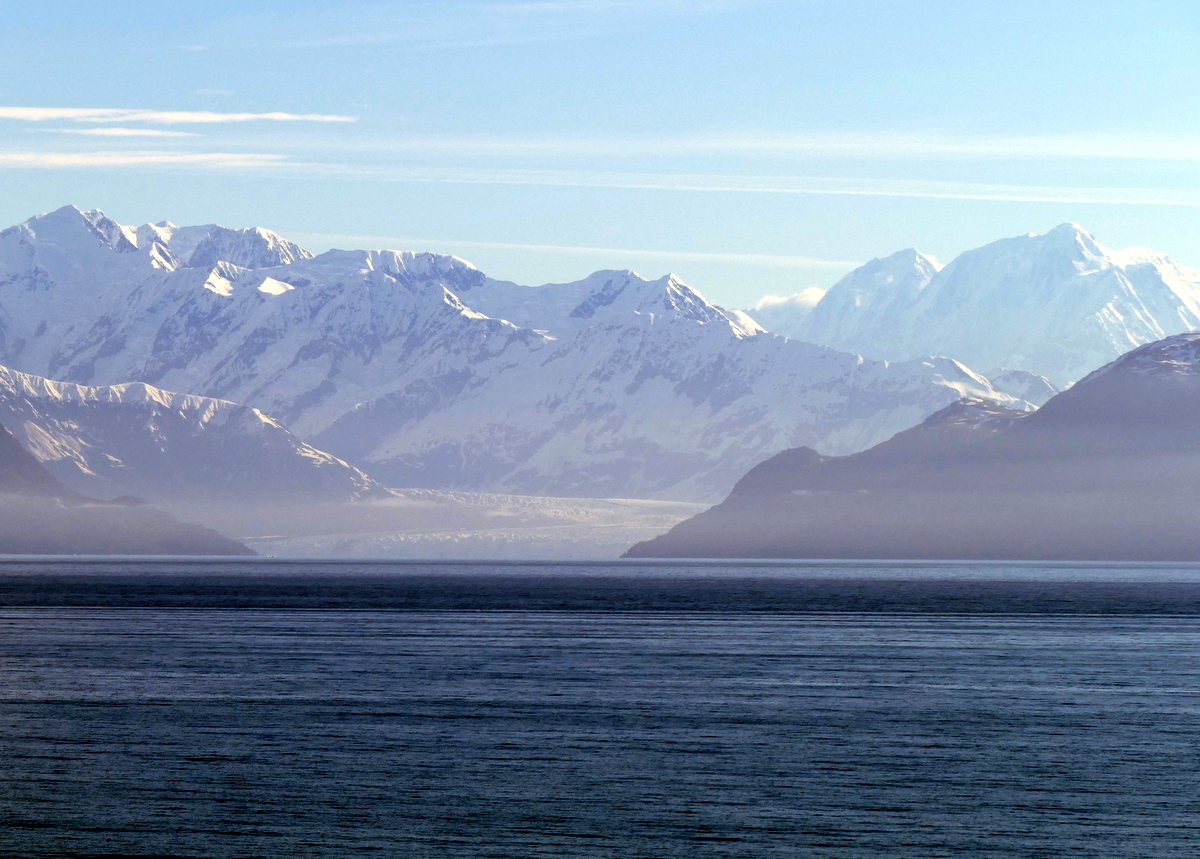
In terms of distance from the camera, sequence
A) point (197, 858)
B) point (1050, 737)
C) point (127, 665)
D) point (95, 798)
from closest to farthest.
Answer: point (197, 858) < point (95, 798) < point (1050, 737) < point (127, 665)

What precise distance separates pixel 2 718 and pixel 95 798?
27.0 meters

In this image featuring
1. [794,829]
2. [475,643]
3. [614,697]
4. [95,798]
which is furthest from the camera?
[475,643]

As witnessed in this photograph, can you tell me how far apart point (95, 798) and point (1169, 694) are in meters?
69.4

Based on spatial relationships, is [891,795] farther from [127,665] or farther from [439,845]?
[127,665]

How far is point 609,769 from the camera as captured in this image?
71.5 m

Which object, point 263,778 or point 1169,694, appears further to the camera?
point 1169,694

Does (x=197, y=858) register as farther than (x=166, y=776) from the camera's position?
No

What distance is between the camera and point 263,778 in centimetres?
6844

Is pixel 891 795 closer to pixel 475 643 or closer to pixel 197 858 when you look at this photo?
pixel 197 858

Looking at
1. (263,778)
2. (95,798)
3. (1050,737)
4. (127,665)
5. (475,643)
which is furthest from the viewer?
(475,643)

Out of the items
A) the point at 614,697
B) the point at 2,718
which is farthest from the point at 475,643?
the point at 2,718

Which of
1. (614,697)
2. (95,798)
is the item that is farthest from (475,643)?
(95,798)

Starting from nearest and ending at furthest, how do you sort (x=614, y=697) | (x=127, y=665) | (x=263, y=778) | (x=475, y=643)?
(x=263, y=778) → (x=614, y=697) → (x=127, y=665) → (x=475, y=643)

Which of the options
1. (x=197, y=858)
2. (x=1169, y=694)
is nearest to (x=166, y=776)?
(x=197, y=858)
